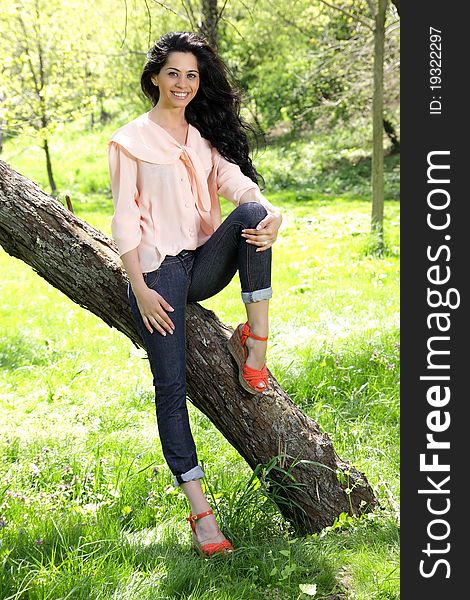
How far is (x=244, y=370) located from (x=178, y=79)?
3.66ft

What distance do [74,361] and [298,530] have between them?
2.83m

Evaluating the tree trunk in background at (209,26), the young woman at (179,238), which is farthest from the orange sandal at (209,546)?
the tree trunk in background at (209,26)

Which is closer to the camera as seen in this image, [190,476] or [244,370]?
[190,476]

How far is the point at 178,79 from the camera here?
9.74ft

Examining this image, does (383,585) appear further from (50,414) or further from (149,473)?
(50,414)

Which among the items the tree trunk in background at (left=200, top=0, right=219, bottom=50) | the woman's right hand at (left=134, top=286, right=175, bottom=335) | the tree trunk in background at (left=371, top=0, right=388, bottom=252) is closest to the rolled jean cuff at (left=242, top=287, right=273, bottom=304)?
the woman's right hand at (left=134, top=286, right=175, bottom=335)

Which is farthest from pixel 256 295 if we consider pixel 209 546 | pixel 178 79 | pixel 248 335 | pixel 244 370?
pixel 209 546

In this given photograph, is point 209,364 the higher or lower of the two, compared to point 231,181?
lower

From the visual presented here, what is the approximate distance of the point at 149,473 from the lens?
3.78 metres

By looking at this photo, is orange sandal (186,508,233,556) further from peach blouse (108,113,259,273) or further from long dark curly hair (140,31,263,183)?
long dark curly hair (140,31,263,183)

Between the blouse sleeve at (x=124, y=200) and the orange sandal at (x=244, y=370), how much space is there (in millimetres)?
551

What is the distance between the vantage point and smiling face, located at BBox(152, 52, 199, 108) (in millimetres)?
2967

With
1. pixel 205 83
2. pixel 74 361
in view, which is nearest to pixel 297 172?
pixel 74 361

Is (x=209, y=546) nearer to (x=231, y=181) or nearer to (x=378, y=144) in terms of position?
(x=231, y=181)
